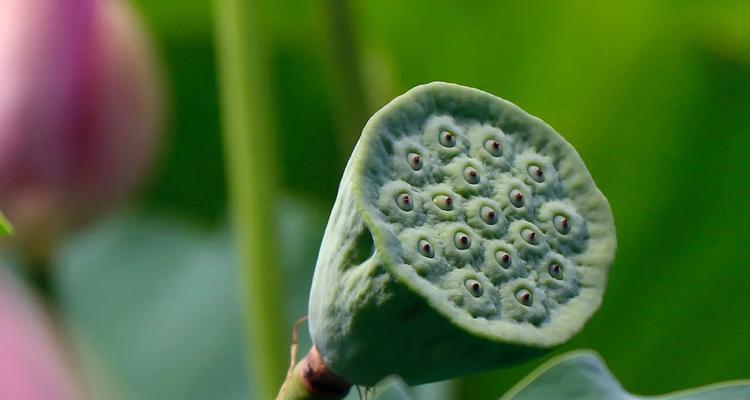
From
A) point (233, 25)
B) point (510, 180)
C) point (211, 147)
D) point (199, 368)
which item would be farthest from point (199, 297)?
point (510, 180)

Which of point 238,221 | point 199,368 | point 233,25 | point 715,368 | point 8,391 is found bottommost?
point 199,368

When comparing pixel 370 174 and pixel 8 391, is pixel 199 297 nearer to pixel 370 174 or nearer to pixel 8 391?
pixel 8 391

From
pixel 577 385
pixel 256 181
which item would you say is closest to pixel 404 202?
pixel 577 385

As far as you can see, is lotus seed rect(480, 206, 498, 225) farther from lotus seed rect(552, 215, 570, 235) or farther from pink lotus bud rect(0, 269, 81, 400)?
pink lotus bud rect(0, 269, 81, 400)

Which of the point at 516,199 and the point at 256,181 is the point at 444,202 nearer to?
the point at 516,199

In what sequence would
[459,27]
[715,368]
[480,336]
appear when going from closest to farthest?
[480,336] < [715,368] < [459,27]

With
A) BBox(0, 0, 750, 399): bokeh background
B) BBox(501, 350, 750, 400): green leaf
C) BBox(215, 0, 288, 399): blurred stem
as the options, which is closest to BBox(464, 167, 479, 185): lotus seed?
BBox(501, 350, 750, 400): green leaf

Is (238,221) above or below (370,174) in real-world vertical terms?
below
